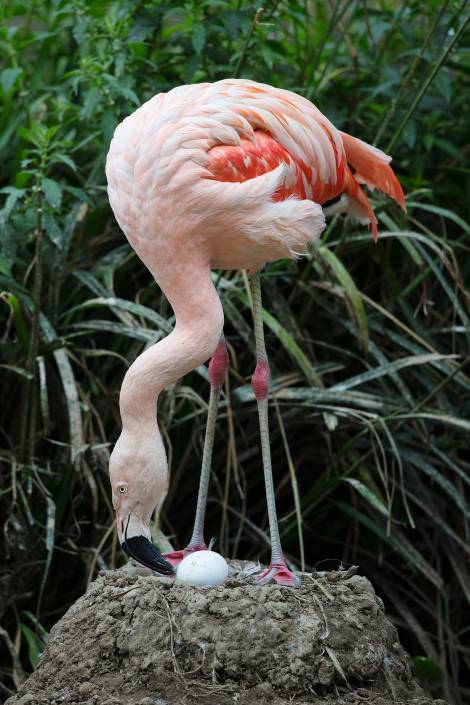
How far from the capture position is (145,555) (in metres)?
4.14

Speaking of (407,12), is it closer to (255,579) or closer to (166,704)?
(255,579)

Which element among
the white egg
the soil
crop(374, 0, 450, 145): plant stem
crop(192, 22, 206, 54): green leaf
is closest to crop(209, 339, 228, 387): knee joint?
the white egg

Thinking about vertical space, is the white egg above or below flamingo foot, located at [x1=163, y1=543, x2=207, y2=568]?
above

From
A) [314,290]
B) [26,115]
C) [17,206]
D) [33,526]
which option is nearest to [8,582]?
[33,526]

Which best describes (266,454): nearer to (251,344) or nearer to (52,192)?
(251,344)

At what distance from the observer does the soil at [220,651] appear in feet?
11.8

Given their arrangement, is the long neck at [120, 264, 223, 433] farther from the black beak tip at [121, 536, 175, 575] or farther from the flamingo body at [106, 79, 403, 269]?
the black beak tip at [121, 536, 175, 575]

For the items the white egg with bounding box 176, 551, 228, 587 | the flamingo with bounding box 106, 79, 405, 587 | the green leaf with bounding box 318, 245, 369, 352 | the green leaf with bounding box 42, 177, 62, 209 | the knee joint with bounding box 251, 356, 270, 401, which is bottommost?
the white egg with bounding box 176, 551, 228, 587

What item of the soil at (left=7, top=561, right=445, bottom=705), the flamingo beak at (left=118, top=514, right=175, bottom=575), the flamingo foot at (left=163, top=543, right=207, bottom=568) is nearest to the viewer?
the soil at (left=7, top=561, right=445, bottom=705)

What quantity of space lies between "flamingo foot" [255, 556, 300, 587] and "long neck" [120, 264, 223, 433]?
2.67 ft

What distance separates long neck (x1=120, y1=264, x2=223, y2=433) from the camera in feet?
13.6

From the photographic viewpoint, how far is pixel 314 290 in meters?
6.17

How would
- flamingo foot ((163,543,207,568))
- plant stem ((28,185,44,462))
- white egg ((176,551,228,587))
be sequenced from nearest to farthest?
white egg ((176,551,228,587))
flamingo foot ((163,543,207,568))
plant stem ((28,185,44,462))

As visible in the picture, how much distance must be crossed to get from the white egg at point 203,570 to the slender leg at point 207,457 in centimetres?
45
